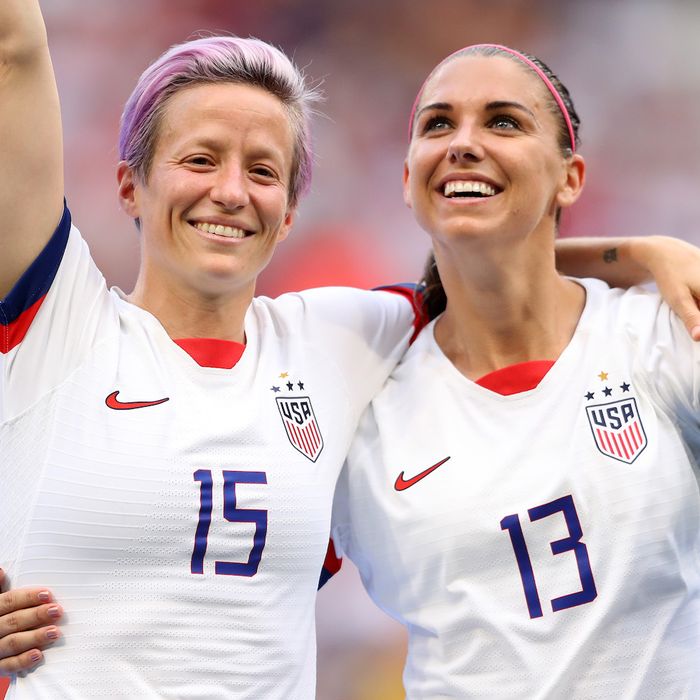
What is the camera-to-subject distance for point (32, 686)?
1783 mm

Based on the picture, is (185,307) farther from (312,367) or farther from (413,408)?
(413,408)

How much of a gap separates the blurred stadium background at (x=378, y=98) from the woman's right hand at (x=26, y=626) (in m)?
2.97

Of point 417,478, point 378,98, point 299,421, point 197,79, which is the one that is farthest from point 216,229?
point 378,98

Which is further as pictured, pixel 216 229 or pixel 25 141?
pixel 216 229

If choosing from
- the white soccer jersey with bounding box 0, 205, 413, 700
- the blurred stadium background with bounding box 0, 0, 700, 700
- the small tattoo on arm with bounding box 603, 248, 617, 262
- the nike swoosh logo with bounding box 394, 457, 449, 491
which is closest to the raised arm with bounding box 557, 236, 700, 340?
the small tattoo on arm with bounding box 603, 248, 617, 262

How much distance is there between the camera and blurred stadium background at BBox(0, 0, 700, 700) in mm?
5078

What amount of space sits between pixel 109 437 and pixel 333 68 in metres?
3.94

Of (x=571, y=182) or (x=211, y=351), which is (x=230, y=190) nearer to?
(x=211, y=351)

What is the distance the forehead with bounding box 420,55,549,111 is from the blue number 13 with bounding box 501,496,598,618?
0.93m

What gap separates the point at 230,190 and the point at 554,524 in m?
0.96

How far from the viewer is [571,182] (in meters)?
2.46

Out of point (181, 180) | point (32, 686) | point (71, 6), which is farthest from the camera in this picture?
point (71, 6)

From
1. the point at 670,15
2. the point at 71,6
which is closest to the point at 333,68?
the point at 71,6

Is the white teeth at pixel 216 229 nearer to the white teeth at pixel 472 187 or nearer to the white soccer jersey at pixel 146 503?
the white soccer jersey at pixel 146 503
